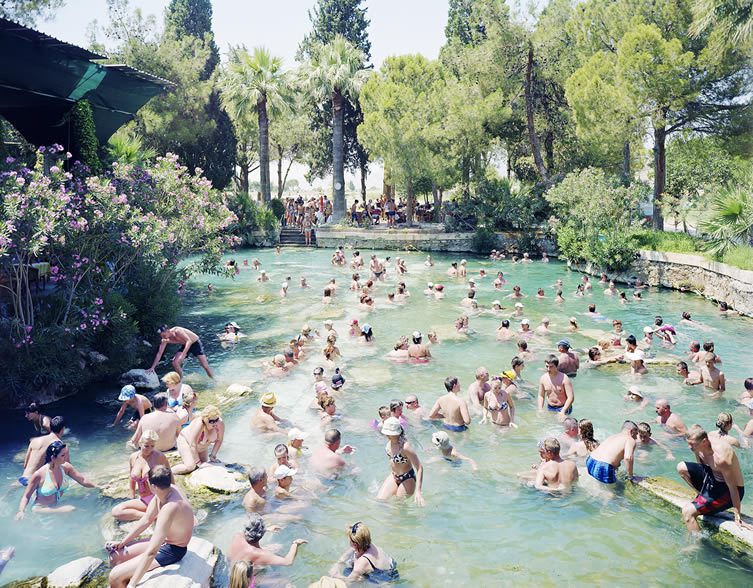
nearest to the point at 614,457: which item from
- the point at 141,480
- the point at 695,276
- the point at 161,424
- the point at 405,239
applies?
the point at 141,480

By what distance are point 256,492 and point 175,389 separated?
3.77 m

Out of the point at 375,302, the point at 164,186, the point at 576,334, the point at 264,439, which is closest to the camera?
the point at 264,439

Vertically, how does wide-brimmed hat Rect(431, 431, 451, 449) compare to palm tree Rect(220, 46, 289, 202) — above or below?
below

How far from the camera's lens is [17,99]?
14.9m

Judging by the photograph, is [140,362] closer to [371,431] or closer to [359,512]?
[371,431]

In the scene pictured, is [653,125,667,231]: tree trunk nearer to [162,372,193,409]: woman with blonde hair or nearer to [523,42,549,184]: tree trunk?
[523,42,549,184]: tree trunk

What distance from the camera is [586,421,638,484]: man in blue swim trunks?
29.9 ft

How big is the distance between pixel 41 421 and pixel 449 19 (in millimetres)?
51569

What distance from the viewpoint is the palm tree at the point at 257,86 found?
3994 centimetres

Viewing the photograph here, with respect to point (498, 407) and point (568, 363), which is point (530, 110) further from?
point (498, 407)

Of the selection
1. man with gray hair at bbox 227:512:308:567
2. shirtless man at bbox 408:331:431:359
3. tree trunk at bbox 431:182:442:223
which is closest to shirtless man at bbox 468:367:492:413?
shirtless man at bbox 408:331:431:359

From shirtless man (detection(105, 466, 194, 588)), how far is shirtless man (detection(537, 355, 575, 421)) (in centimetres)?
776

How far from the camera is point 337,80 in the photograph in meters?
41.2

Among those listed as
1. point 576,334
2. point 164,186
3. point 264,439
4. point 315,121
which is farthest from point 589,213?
point 315,121
